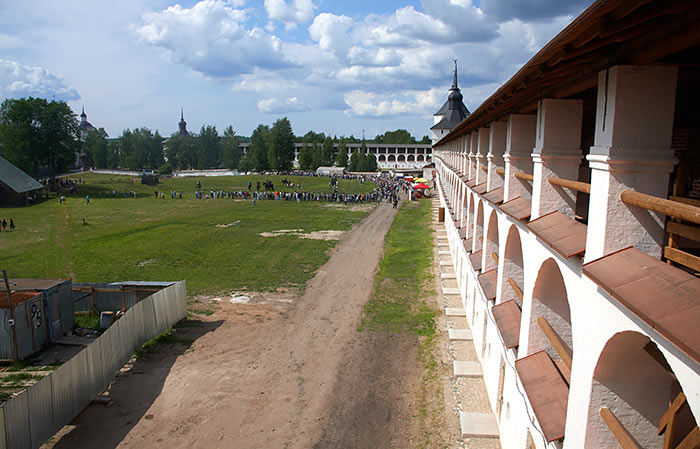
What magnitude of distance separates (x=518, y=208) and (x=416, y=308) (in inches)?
388

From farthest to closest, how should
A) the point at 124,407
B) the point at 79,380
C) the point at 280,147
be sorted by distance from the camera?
the point at 280,147
the point at 124,407
the point at 79,380

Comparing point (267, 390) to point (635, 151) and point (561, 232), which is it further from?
point (635, 151)

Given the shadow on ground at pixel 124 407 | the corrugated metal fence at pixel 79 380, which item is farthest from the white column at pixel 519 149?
the corrugated metal fence at pixel 79 380

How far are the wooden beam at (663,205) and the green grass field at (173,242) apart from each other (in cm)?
1801

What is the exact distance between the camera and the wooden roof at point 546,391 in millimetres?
6188

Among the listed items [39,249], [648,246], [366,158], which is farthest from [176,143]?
[648,246]

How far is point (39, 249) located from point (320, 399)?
79.9ft

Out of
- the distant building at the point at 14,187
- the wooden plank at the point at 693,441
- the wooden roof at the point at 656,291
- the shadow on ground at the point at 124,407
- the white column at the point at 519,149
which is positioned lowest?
the shadow on ground at the point at 124,407

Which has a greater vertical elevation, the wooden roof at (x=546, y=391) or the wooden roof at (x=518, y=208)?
the wooden roof at (x=518, y=208)

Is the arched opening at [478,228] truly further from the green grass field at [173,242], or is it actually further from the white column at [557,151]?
the green grass field at [173,242]

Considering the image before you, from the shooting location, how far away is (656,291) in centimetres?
388

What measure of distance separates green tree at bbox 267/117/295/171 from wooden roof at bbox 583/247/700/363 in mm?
92660

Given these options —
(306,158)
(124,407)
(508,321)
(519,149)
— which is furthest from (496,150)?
(306,158)

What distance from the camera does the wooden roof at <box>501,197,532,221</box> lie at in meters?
8.45
